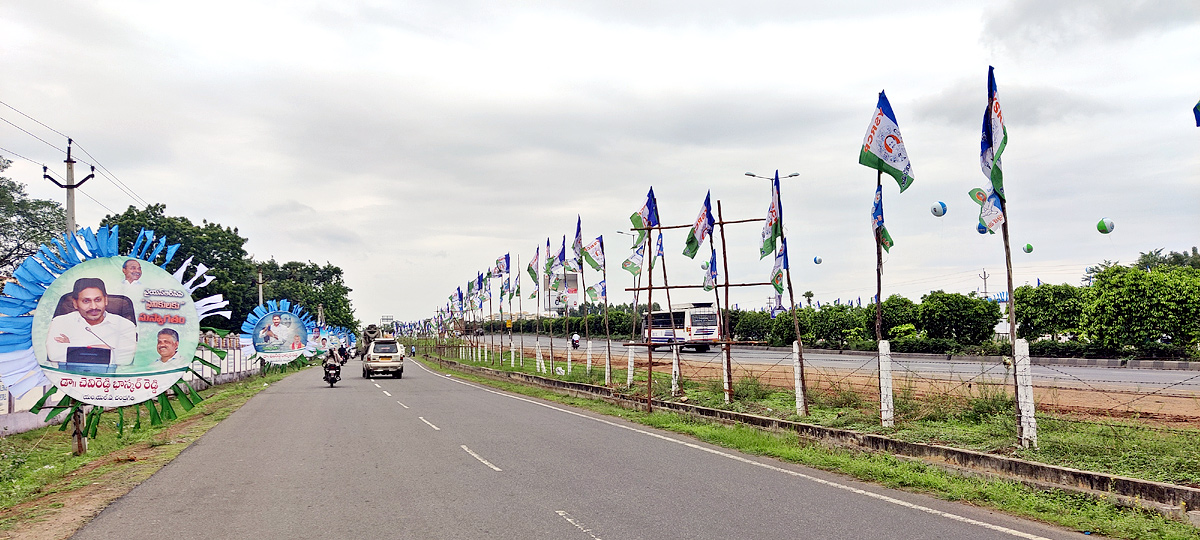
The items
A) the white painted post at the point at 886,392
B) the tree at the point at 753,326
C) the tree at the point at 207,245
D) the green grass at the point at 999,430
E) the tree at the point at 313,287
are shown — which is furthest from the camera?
the tree at the point at 313,287

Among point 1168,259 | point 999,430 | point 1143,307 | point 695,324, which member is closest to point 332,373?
point 999,430

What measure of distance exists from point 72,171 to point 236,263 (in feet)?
163

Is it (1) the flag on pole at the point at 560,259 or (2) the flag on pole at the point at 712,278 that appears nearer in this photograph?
(2) the flag on pole at the point at 712,278

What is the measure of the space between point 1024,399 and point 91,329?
1365cm

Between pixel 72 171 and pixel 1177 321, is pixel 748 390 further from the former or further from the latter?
pixel 1177 321

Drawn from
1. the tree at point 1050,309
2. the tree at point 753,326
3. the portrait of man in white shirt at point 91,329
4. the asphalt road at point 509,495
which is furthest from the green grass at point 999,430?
the tree at point 753,326

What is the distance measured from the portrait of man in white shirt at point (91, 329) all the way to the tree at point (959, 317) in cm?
3825

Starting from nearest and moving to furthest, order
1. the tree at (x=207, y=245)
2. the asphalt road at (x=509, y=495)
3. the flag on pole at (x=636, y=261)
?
the asphalt road at (x=509, y=495)
the flag on pole at (x=636, y=261)
the tree at (x=207, y=245)

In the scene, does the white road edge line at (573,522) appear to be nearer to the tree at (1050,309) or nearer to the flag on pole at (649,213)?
the flag on pole at (649,213)

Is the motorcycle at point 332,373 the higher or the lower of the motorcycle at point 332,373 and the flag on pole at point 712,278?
the lower

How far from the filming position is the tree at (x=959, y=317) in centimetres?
4041

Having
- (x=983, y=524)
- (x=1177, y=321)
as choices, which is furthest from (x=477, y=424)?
(x=1177, y=321)

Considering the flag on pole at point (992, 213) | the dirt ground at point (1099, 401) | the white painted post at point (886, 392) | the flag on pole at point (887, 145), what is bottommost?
the dirt ground at point (1099, 401)

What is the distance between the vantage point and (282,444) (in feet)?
42.1
